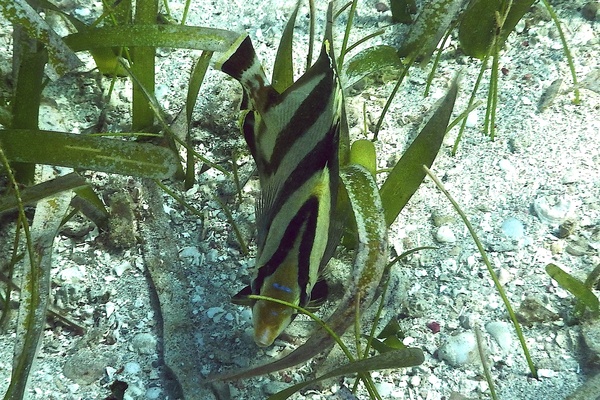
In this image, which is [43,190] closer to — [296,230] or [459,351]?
[296,230]

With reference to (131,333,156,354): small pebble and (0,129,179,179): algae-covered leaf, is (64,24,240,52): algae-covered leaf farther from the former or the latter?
(131,333,156,354): small pebble

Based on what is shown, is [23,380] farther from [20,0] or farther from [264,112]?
[20,0]

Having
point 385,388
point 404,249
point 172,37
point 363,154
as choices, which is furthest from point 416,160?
point 172,37

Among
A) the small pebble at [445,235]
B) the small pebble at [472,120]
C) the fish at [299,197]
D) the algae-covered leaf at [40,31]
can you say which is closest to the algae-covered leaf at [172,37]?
the algae-covered leaf at [40,31]

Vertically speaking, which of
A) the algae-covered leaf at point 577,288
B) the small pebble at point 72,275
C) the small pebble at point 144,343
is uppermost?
the small pebble at point 72,275

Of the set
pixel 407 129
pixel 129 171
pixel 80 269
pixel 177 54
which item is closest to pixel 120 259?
pixel 80 269

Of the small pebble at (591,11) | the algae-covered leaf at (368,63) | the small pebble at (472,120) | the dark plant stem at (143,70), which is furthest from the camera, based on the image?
the small pebble at (591,11)

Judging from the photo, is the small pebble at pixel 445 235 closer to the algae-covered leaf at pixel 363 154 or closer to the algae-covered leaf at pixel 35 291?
the algae-covered leaf at pixel 363 154

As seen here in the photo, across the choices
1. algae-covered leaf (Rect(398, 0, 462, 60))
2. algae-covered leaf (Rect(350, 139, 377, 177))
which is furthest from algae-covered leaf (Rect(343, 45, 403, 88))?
algae-covered leaf (Rect(350, 139, 377, 177))
